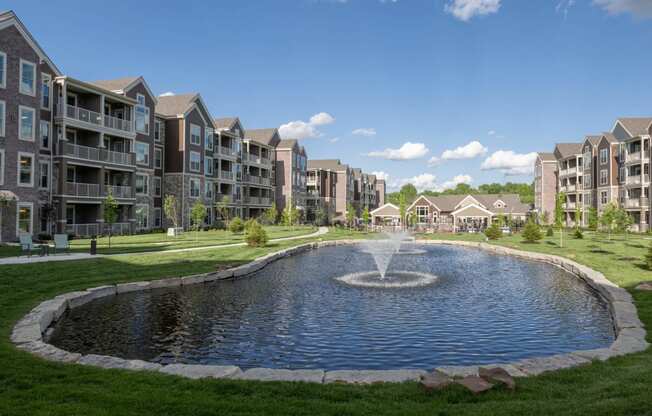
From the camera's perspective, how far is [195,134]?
52281 millimetres

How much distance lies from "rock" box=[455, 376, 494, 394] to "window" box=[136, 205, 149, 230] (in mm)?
42663

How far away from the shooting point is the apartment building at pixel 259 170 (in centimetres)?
6625

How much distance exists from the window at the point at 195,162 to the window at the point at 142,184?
239 inches

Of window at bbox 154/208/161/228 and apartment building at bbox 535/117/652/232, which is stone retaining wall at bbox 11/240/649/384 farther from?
apartment building at bbox 535/117/652/232

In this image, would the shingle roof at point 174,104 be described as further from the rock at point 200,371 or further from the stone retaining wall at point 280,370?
the rock at point 200,371

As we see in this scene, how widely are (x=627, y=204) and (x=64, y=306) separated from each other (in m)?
62.5

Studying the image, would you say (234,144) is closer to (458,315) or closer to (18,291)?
(18,291)

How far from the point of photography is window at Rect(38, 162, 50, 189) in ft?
113

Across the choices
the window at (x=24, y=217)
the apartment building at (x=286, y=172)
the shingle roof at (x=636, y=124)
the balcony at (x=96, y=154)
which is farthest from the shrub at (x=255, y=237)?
the shingle roof at (x=636, y=124)

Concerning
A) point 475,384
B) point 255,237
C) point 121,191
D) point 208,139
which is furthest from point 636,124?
point 475,384

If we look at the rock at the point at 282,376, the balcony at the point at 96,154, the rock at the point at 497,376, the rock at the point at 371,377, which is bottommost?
the rock at the point at 282,376

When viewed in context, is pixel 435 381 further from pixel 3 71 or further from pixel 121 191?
pixel 121 191

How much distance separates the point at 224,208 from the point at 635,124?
5348cm

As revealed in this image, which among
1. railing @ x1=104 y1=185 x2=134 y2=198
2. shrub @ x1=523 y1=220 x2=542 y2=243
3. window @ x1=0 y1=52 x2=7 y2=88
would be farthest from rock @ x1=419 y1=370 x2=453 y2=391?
shrub @ x1=523 y1=220 x2=542 y2=243
